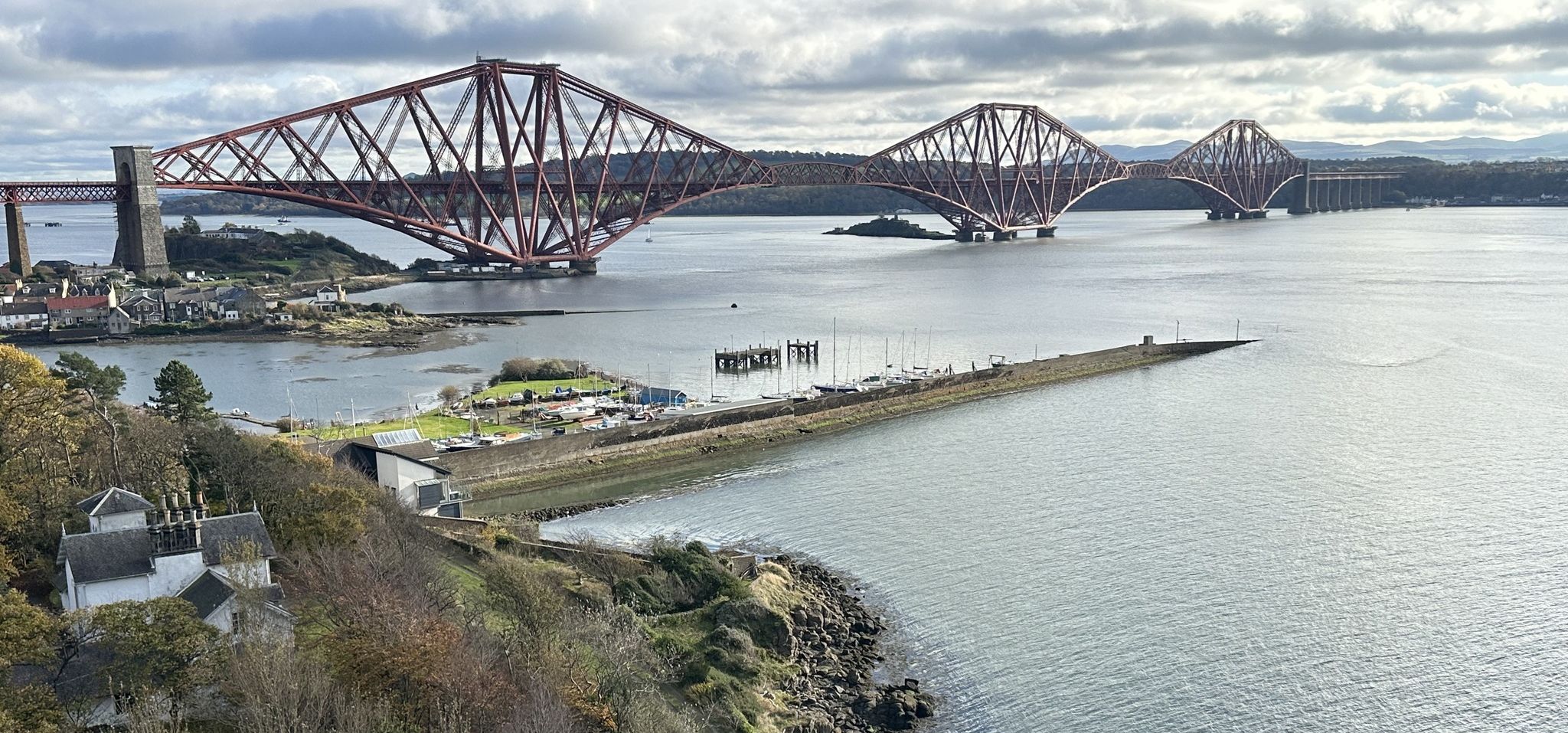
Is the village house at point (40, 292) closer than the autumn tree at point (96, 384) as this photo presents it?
No

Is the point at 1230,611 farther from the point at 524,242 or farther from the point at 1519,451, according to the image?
the point at 524,242

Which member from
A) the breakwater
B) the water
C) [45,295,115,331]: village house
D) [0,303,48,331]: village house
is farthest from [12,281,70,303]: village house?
the breakwater

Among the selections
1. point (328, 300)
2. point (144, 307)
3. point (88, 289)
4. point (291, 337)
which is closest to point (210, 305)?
point (144, 307)

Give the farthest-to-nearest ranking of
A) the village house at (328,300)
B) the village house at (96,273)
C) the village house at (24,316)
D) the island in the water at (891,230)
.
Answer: the island in the water at (891,230)
the village house at (96,273)
the village house at (328,300)
the village house at (24,316)

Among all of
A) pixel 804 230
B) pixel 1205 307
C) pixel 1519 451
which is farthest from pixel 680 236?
pixel 1519 451

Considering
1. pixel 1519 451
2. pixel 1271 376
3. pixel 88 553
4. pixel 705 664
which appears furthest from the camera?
pixel 1271 376

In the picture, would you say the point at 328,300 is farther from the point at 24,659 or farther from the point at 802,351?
the point at 24,659

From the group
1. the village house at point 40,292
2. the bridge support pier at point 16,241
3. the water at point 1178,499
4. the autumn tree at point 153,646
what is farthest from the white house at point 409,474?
the bridge support pier at point 16,241

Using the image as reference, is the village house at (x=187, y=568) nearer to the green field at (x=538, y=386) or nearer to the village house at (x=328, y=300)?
the green field at (x=538, y=386)
